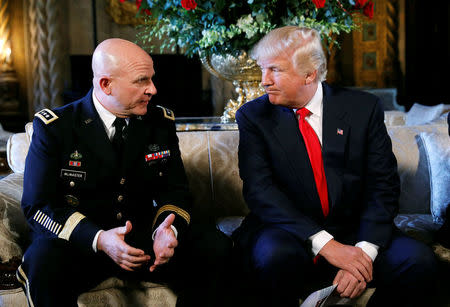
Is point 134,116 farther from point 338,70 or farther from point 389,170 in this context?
point 338,70

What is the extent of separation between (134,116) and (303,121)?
64 centimetres

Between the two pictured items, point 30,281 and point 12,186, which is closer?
point 30,281

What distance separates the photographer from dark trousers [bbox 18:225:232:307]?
1.55 m

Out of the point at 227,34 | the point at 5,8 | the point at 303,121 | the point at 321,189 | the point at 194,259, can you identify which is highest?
the point at 5,8

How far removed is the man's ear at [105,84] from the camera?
1.77m

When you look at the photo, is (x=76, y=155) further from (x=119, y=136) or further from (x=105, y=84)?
(x=105, y=84)

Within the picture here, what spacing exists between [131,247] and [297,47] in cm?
92

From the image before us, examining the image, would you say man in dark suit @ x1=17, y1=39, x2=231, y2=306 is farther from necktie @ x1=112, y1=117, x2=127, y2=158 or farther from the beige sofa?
the beige sofa

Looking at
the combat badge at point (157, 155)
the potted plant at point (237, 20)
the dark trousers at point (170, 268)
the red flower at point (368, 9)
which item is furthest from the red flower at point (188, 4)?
the dark trousers at point (170, 268)

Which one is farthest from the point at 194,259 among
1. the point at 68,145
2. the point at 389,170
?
the point at 389,170

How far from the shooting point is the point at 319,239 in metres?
1.73

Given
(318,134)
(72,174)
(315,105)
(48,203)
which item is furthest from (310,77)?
(48,203)

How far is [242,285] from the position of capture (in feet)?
6.01

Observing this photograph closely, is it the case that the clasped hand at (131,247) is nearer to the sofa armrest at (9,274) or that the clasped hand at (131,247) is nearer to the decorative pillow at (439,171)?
the sofa armrest at (9,274)
